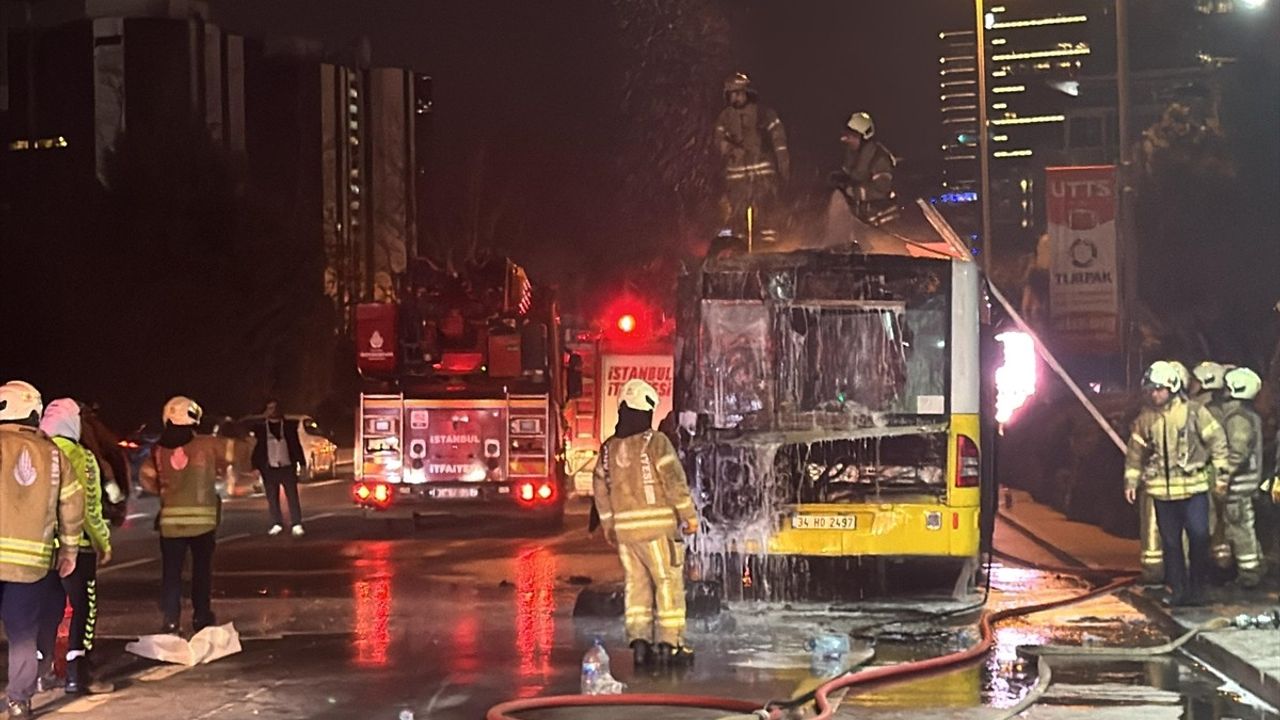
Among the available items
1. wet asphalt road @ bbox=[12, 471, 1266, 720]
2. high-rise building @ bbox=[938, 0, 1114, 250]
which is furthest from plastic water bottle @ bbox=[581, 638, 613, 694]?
high-rise building @ bbox=[938, 0, 1114, 250]

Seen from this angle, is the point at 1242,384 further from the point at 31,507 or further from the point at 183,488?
the point at 31,507

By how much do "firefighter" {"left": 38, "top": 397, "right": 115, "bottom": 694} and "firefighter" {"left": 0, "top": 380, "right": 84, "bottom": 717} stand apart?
0.59ft

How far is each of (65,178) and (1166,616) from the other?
38.4 meters

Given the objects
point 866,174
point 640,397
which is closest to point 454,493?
point 866,174

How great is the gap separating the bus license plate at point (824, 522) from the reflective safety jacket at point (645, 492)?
9.24 feet

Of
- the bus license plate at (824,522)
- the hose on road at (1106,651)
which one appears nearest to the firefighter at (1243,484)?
the hose on road at (1106,651)

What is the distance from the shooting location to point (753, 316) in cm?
1335

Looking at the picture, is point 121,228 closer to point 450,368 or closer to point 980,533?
point 450,368

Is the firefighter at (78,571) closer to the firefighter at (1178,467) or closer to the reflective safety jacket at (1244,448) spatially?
the firefighter at (1178,467)

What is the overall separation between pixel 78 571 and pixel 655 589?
3.41 metres

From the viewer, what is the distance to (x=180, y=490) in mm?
12188

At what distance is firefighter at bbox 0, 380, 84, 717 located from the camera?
8.80m

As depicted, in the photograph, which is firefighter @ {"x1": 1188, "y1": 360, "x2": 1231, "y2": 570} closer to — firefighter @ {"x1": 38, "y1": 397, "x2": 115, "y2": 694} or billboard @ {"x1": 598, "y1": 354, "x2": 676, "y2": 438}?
firefighter @ {"x1": 38, "y1": 397, "x2": 115, "y2": 694}

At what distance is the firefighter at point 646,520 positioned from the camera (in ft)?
33.8
